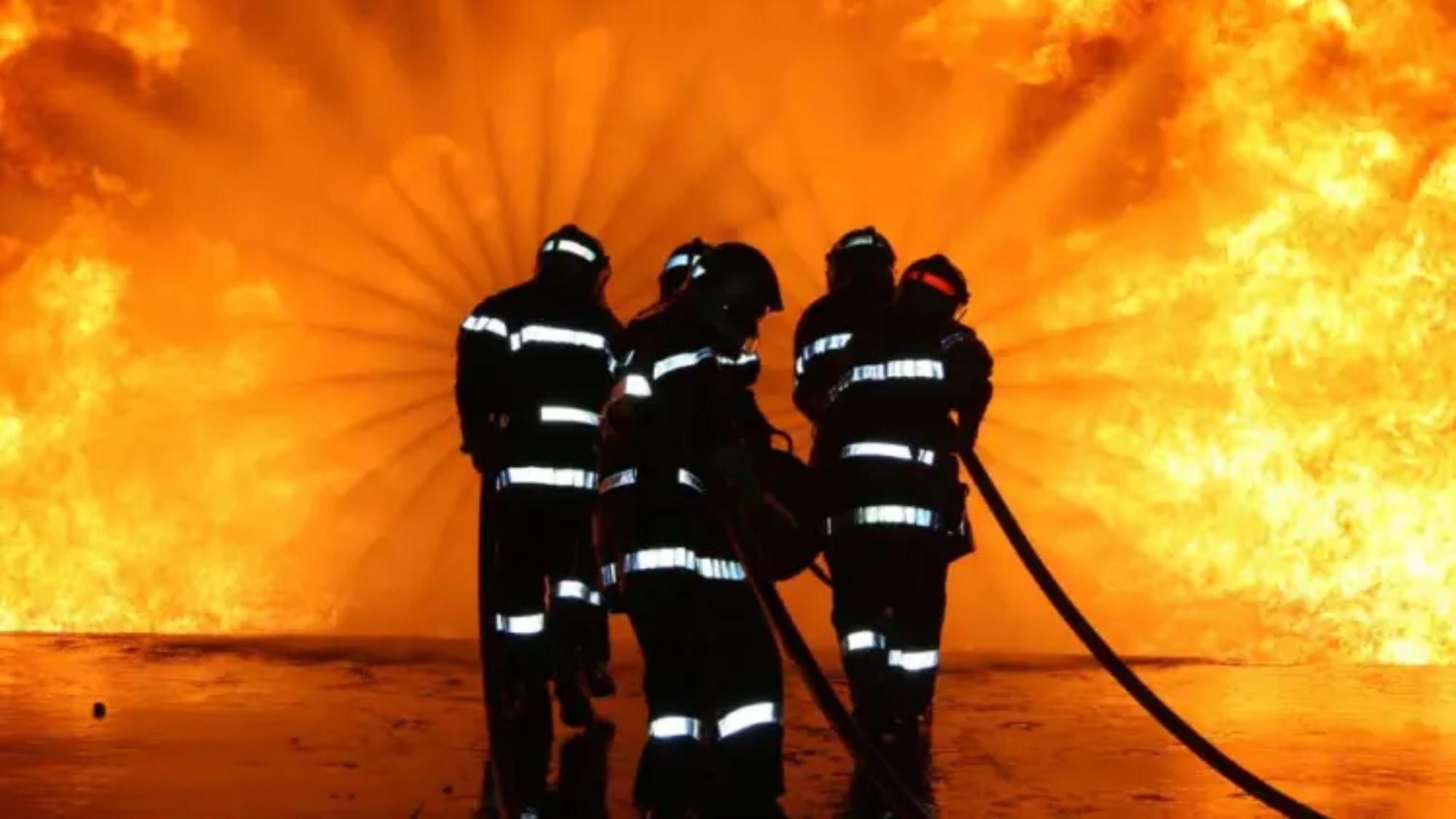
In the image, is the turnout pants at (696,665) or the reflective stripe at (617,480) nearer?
the turnout pants at (696,665)

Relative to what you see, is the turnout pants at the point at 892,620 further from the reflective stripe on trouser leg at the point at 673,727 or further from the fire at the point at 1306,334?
the fire at the point at 1306,334

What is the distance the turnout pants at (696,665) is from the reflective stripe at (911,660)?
149 centimetres

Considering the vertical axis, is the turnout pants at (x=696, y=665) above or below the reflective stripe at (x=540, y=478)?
below

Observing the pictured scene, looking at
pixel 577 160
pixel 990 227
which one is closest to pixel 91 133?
pixel 577 160

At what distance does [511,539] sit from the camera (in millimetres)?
5832

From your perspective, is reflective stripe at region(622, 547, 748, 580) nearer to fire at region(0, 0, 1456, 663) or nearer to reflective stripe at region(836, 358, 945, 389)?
reflective stripe at region(836, 358, 945, 389)

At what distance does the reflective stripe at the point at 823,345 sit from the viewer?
637 cm

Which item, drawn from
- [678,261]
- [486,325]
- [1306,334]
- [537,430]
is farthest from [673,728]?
[1306,334]

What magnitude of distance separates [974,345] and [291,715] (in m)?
3.09

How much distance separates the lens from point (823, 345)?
6.42 meters

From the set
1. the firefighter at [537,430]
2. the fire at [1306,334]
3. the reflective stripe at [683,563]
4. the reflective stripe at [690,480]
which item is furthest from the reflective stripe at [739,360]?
the fire at [1306,334]

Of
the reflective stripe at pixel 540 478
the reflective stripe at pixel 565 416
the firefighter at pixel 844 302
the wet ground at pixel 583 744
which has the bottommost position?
the wet ground at pixel 583 744

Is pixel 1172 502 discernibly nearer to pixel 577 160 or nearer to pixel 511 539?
pixel 577 160

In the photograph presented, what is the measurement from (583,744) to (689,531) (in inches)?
82.2
